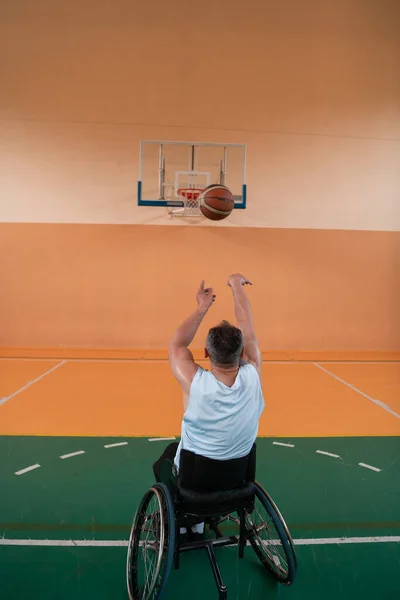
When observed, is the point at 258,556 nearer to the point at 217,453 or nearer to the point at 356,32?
the point at 217,453

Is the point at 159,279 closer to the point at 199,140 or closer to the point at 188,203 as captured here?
the point at 188,203

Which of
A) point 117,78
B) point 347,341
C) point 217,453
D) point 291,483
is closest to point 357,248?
point 347,341

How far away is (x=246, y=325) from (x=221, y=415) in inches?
22.2


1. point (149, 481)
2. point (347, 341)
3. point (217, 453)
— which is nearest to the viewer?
point (217, 453)

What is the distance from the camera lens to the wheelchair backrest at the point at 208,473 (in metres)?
1.76

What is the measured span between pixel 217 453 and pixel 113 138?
7163 mm

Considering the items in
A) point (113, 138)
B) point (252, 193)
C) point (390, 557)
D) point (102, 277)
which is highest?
point (113, 138)

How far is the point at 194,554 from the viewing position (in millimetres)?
2258

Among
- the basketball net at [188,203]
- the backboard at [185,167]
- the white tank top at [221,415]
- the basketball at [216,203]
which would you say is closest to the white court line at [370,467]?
the white tank top at [221,415]

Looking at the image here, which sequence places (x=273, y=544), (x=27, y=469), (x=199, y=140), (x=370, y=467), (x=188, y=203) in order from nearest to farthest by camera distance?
(x=273, y=544) → (x=27, y=469) → (x=370, y=467) → (x=188, y=203) → (x=199, y=140)

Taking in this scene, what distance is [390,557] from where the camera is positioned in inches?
88.5

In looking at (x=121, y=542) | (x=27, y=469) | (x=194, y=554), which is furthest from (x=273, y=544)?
(x=27, y=469)

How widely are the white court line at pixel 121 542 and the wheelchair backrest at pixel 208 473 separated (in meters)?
0.73

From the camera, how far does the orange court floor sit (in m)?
4.12
